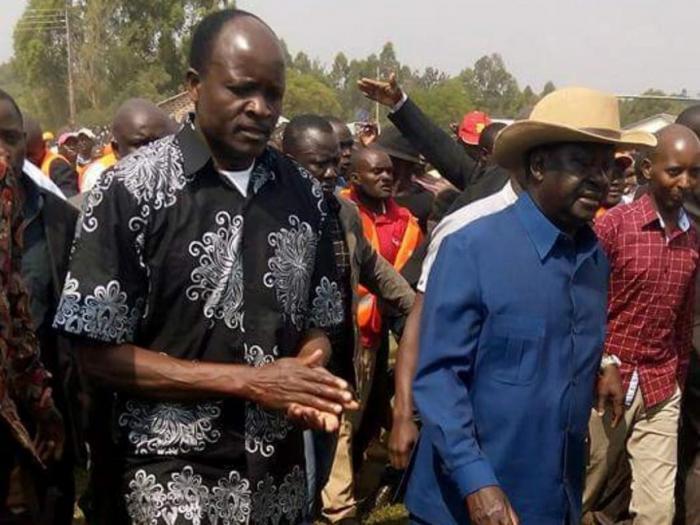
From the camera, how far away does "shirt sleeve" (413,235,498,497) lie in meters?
3.00

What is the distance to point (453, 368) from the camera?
122 inches

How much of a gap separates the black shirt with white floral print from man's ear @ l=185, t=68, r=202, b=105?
88mm

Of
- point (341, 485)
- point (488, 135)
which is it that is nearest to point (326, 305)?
point (341, 485)

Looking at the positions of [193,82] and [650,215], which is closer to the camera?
[193,82]

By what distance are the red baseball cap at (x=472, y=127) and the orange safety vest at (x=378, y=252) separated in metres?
1.13

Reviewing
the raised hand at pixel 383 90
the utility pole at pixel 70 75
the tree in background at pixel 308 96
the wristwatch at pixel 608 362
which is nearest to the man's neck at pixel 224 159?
the wristwatch at pixel 608 362

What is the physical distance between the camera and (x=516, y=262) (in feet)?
10.2

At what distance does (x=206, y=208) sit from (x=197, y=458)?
26.2 inches

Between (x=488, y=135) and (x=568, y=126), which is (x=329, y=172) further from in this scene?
(x=568, y=126)

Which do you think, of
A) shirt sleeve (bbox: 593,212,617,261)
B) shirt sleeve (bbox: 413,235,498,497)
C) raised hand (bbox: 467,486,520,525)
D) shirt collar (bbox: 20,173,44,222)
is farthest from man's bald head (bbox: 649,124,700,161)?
shirt collar (bbox: 20,173,44,222)

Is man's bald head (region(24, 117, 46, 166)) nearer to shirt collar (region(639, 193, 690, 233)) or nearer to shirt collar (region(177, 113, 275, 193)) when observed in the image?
shirt collar (region(639, 193, 690, 233))

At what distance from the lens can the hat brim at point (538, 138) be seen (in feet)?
10.2

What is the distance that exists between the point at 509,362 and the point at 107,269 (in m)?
1.22

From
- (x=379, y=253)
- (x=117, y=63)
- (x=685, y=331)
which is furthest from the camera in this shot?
(x=117, y=63)
